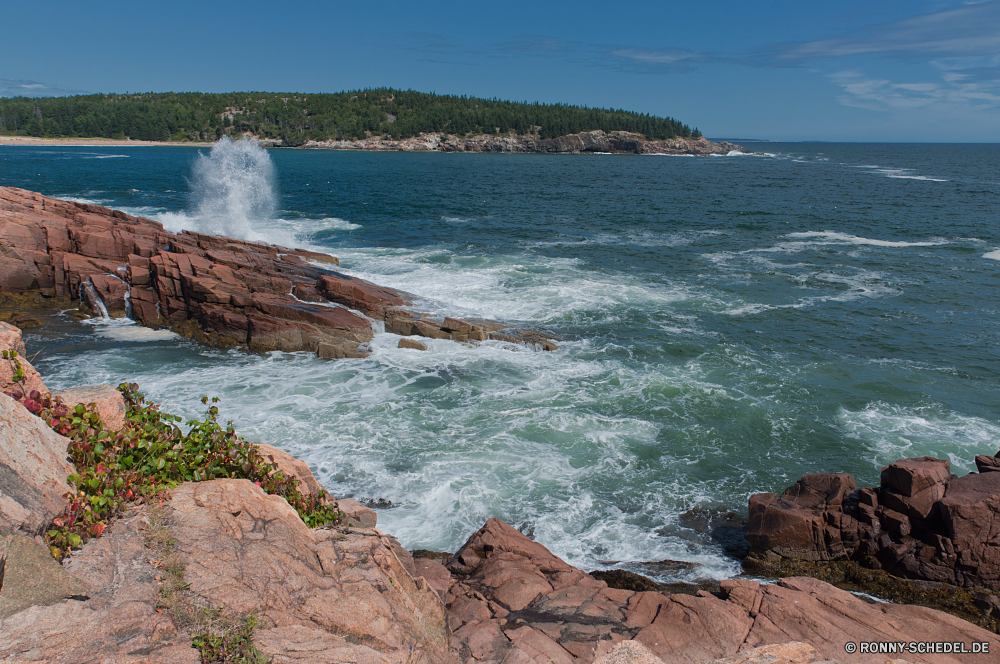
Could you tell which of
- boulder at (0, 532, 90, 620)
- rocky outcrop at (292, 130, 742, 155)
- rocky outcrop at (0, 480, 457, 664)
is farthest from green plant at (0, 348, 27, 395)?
rocky outcrop at (292, 130, 742, 155)

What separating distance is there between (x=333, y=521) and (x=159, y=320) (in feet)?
57.6

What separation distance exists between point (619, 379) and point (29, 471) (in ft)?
48.7

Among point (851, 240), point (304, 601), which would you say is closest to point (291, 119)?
point (851, 240)

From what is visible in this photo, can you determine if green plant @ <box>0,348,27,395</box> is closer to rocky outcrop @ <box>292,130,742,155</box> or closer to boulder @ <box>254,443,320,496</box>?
boulder @ <box>254,443,320,496</box>

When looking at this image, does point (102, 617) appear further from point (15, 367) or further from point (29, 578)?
point (15, 367)

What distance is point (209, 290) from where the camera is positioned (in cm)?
2020

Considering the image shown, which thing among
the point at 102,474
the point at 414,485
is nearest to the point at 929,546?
the point at 414,485

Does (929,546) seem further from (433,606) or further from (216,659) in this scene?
(216,659)

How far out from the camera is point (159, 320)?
21.0 metres

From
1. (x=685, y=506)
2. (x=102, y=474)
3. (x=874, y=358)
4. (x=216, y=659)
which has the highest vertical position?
(x=102, y=474)

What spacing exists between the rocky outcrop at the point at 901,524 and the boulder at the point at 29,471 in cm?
1031

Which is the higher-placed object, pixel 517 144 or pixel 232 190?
pixel 517 144

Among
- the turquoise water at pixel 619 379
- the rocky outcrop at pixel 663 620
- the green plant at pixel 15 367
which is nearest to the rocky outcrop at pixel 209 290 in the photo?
the turquoise water at pixel 619 379
